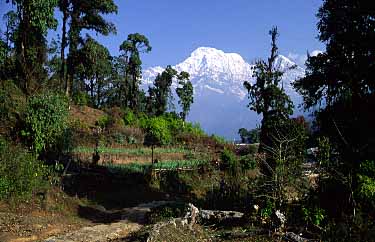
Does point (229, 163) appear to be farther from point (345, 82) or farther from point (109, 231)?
point (109, 231)

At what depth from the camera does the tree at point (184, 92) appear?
180 ft

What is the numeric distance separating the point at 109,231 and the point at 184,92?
134ft

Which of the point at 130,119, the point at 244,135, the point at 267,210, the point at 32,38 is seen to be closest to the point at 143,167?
the point at 32,38

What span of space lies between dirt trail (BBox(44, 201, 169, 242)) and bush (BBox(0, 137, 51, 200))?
332 cm

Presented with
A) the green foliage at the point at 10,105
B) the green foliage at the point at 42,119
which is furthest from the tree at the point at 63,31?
the green foliage at the point at 42,119

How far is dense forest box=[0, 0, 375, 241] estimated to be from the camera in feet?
44.2

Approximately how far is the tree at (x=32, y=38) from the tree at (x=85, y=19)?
5209mm

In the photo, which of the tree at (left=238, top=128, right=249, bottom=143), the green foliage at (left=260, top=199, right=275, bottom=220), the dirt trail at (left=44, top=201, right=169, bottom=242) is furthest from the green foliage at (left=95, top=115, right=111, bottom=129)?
the tree at (left=238, top=128, right=249, bottom=143)

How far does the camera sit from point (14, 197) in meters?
16.7

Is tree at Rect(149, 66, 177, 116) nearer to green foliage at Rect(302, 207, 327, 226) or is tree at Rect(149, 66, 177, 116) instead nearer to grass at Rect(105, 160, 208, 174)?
grass at Rect(105, 160, 208, 174)

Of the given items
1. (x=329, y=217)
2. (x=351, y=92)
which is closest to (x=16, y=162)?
(x=329, y=217)

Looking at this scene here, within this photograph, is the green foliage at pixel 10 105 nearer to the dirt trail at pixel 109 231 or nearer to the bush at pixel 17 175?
→ the bush at pixel 17 175

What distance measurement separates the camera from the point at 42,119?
68.4 feet

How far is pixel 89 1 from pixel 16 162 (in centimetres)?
1851
